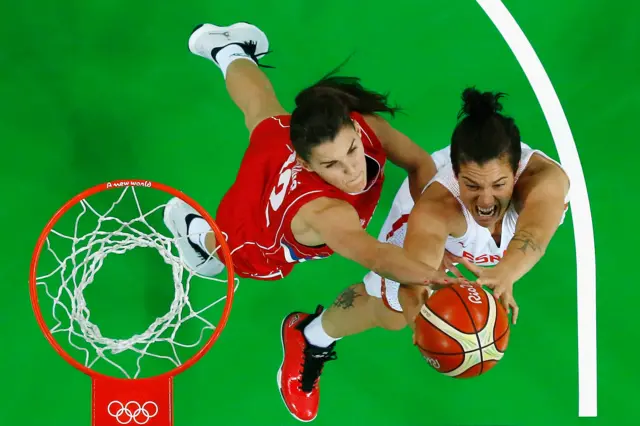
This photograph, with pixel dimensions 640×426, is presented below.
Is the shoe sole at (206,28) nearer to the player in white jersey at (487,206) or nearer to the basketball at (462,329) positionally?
the player in white jersey at (487,206)

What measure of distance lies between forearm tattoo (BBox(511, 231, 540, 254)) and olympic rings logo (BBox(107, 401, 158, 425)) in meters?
1.73

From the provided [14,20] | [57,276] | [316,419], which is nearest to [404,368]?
Result: [316,419]

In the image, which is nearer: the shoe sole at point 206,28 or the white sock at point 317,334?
the white sock at point 317,334

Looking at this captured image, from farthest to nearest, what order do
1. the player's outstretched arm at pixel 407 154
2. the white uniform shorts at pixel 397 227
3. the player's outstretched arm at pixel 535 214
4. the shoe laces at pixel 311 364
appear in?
1. the shoe laces at pixel 311 364
2. the white uniform shorts at pixel 397 227
3. the player's outstretched arm at pixel 407 154
4. the player's outstretched arm at pixel 535 214

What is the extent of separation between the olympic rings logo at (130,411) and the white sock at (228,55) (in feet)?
6.51

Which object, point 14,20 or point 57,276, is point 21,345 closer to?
point 57,276

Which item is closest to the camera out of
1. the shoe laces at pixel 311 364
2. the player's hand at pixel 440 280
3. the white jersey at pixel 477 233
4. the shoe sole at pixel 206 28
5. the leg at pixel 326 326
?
the player's hand at pixel 440 280

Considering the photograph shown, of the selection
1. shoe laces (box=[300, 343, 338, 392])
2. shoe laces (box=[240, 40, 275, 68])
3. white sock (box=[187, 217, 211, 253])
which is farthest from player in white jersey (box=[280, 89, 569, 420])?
shoe laces (box=[240, 40, 275, 68])

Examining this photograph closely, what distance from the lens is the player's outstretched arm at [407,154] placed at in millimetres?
4012

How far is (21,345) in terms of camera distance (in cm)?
461

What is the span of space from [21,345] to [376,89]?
259 cm

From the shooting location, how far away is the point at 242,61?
15.2 ft

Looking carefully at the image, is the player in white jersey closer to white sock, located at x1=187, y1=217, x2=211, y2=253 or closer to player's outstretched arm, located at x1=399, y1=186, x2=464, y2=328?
player's outstretched arm, located at x1=399, y1=186, x2=464, y2=328

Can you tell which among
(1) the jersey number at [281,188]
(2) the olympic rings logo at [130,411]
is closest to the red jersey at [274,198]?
(1) the jersey number at [281,188]
